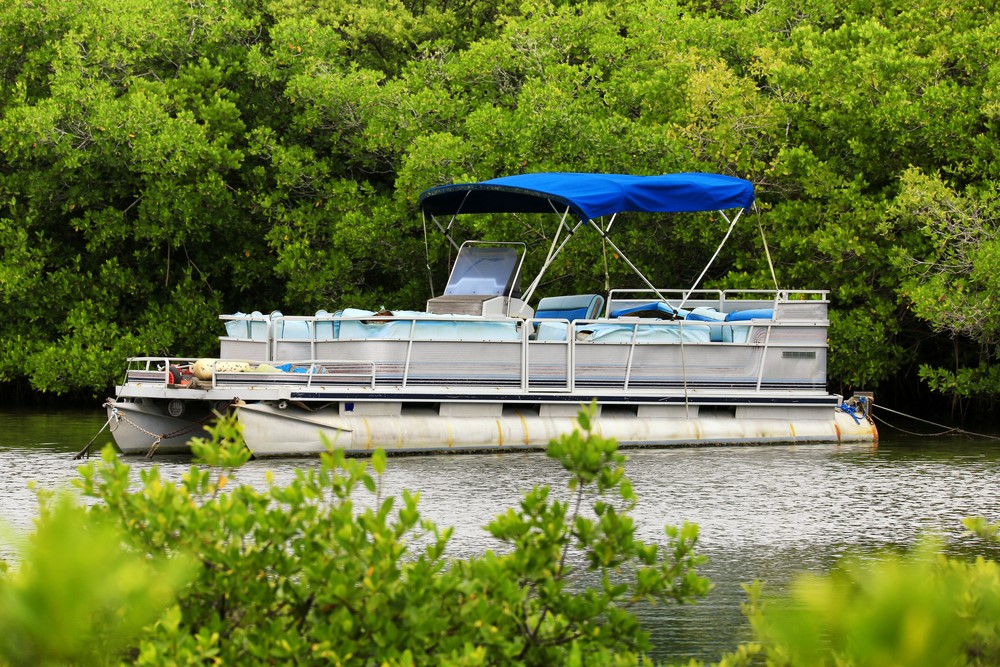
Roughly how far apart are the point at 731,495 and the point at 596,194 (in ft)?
17.0

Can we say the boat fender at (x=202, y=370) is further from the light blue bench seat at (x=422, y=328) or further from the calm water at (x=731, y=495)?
the light blue bench seat at (x=422, y=328)

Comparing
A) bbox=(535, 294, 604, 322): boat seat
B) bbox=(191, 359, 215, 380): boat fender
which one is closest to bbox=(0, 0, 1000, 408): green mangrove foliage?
bbox=(535, 294, 604, 322): boat seat

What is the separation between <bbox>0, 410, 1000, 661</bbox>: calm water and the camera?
1012cm

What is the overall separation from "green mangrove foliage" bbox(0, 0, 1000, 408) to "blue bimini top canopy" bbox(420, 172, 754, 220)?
13.0ft

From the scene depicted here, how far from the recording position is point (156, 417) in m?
16.7

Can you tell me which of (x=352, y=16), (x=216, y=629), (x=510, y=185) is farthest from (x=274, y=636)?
(x=352, y=16)

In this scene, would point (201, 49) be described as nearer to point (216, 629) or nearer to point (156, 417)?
point (156, 417)

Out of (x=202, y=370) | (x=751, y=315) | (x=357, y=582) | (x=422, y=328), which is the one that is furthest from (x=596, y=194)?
(x=357, y=582)

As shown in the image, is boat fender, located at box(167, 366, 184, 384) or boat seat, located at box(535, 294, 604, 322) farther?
boat seat, located at box(535, 294, 604, 322)

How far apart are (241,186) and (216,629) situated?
82.1ft

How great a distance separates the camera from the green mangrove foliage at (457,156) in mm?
23328

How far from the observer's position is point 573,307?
20.4 metres

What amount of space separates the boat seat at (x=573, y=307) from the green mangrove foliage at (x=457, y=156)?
396cm

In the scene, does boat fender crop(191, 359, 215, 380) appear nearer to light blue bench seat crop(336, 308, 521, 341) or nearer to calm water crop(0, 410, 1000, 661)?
calm water crop(0, 410, 1000, 661)
